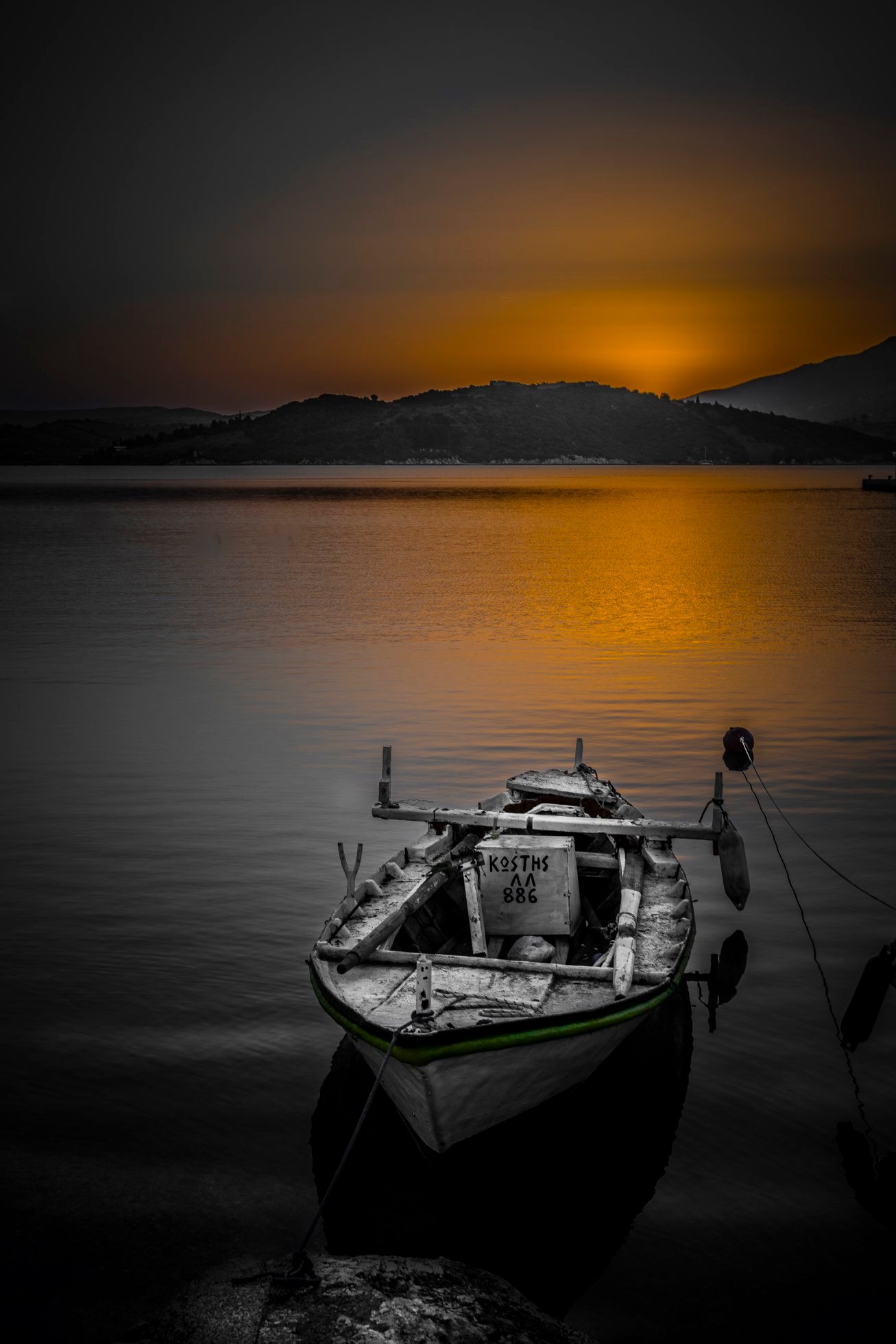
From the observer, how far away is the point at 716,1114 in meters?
10.3

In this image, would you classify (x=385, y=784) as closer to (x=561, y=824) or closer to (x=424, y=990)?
(x=561, y=824)

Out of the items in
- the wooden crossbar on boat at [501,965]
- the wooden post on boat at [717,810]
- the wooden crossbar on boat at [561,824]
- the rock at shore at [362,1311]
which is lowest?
the rock at shore at [362,1311]

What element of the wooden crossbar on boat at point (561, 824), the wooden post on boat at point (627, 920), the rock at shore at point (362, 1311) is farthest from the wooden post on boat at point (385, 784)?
the rock at shore at point (362, 1311)

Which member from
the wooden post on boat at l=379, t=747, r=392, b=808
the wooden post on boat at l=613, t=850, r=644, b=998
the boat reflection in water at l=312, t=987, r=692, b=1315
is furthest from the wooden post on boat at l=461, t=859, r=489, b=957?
the wooden post on boat at l=379, t=747, r=392, b=808

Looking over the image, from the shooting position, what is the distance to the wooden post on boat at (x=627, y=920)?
9461mm

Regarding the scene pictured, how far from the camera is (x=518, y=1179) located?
9344 millimetres

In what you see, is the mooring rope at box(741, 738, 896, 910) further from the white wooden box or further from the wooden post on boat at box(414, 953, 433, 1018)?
the wooden post on boat at box(414, 953, 433, 1018)

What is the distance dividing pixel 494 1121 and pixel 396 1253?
4.06 feet

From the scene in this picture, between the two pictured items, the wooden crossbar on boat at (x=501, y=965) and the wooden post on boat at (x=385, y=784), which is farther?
the wooden post on boat at (x=385, y=784)

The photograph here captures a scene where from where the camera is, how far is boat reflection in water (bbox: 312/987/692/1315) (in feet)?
27.9

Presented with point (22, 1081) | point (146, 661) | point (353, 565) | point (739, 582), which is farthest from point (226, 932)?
point (353, 565)

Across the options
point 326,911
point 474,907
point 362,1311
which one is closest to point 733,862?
point 474,907

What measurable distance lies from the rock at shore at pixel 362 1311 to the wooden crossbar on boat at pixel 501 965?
2639 mm

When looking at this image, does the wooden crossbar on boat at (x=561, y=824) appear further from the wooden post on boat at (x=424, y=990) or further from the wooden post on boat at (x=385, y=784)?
the wooden post on boat at (x=424, y=990)
